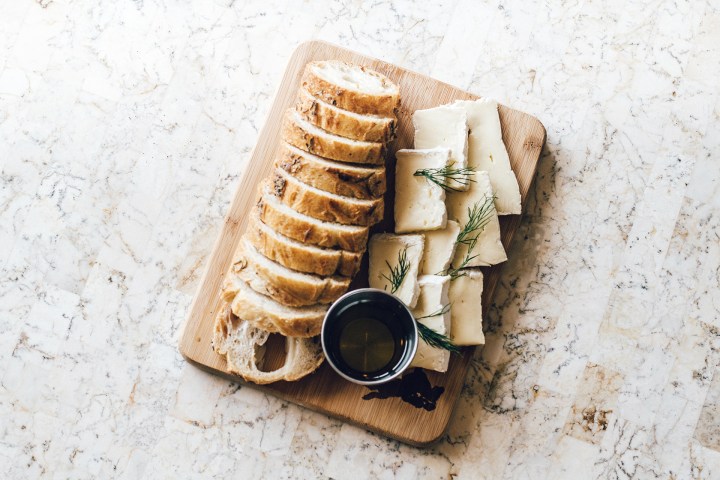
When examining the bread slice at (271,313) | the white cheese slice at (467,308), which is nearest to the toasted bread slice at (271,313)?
the bread slice at (271,313)

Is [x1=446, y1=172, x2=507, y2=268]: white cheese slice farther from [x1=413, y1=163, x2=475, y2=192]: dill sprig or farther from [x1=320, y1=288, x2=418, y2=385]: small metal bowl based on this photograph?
[x1=320, y1=288, x2=418, y2=385]: small metal bowl

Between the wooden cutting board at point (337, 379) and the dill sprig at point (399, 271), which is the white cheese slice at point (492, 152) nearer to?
the wooden cutting board at point (337, 379)

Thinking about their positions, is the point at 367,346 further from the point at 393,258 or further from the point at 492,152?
the point at 492,152

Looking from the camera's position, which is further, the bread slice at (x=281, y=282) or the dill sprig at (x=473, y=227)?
the dill sprig at (x=473, y=227)

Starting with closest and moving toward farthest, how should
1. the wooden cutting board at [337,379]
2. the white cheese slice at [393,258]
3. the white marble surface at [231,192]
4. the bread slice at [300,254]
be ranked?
the bread slice at [300,254], the white cheese slice at [393,258], the wooden cutting board at [337,379], the white marble surface at [231,192]

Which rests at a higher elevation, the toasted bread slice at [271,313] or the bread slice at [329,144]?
the bread slice at [329,144]

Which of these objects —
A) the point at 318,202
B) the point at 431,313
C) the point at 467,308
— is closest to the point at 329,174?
the point at 318,202

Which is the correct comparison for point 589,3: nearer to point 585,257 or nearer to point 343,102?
point 585,257
